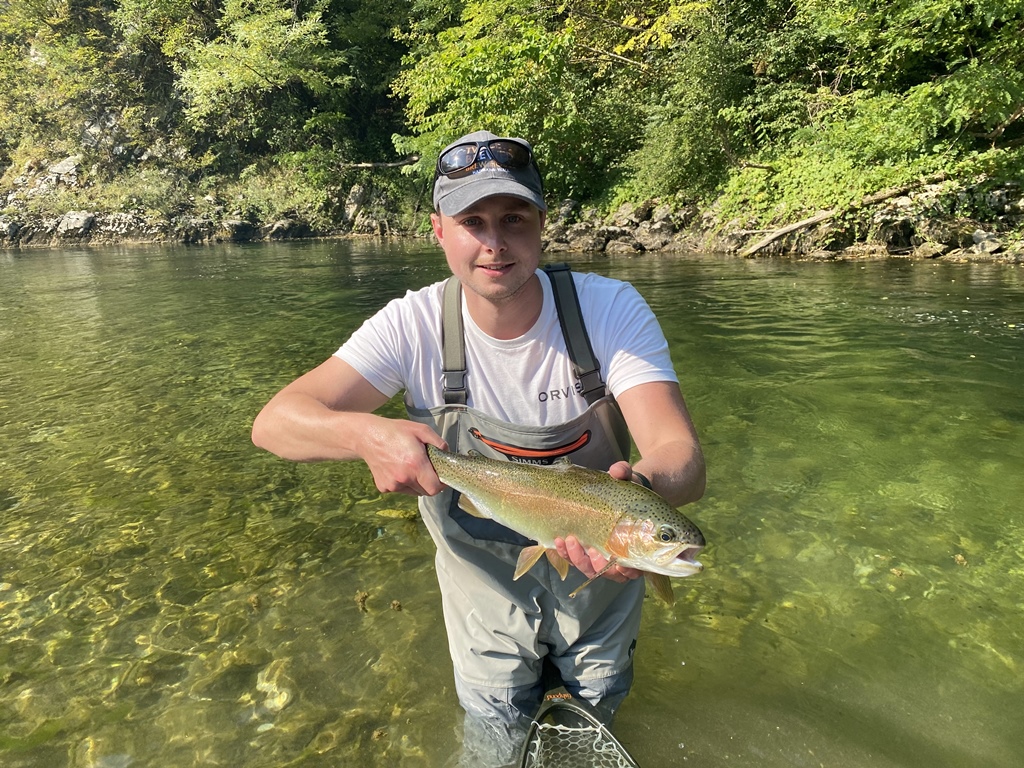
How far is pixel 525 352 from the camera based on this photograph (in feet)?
8.66

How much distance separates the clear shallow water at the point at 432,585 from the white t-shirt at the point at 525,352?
1.63m

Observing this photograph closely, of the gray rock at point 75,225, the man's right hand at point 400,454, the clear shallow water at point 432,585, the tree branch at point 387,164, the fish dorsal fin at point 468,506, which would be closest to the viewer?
the man's right hand at point 400,454

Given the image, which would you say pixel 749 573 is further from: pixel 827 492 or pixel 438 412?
pixel 438 412

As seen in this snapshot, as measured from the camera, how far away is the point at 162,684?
133 inches

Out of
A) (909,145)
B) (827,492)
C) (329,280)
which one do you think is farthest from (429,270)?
(827,492)

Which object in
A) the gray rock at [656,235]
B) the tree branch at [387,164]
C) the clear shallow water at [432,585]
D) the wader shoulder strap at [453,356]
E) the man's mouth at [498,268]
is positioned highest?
the tree branch at [387,164]

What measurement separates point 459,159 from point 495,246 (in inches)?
17.0

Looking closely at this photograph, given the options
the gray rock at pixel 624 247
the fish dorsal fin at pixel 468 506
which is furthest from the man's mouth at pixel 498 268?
the gray rock at pixel 624 247

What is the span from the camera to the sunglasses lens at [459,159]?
2.62 meters

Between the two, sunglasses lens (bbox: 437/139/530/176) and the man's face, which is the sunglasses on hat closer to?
sunglasses lens (bbox: 437/139/530/176)

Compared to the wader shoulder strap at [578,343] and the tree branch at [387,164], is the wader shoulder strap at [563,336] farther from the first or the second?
the tree branch at [387,164]

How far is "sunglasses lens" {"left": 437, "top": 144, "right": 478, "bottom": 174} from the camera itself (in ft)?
8.61

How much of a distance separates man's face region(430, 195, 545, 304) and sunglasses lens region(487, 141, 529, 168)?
6.3 inches

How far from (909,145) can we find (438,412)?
693 inches
